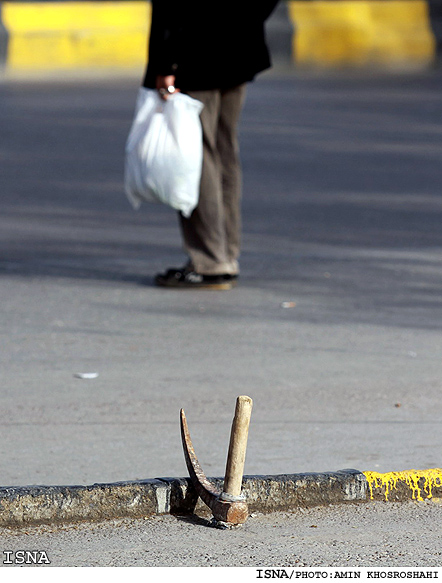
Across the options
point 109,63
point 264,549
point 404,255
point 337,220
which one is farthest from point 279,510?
point 109,63

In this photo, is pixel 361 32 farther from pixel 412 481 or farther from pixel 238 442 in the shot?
pixel 238 442

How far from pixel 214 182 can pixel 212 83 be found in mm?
516

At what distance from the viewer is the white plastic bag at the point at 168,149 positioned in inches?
252

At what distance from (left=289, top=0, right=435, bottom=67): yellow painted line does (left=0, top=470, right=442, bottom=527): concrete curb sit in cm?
2146

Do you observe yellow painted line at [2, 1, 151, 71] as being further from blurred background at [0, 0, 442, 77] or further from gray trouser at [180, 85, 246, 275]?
gray trouser at [180, 85, 246, 275]

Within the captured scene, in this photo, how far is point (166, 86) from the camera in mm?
6434

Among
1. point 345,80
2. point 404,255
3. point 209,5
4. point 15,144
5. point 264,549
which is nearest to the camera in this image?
point 264,549

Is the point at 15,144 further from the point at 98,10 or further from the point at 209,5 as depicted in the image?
the point at 98,10

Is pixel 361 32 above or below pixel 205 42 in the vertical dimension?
below

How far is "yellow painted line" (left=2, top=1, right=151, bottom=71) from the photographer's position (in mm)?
22969

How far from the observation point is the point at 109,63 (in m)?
23.7

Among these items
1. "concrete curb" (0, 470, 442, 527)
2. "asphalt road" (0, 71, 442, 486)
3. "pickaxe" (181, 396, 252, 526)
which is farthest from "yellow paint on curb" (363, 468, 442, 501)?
"pickaxe" (181, 396, 252, 526)

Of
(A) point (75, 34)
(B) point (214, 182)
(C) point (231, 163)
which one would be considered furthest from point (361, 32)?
(B) point (214, 182)

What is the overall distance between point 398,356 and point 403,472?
160cm
